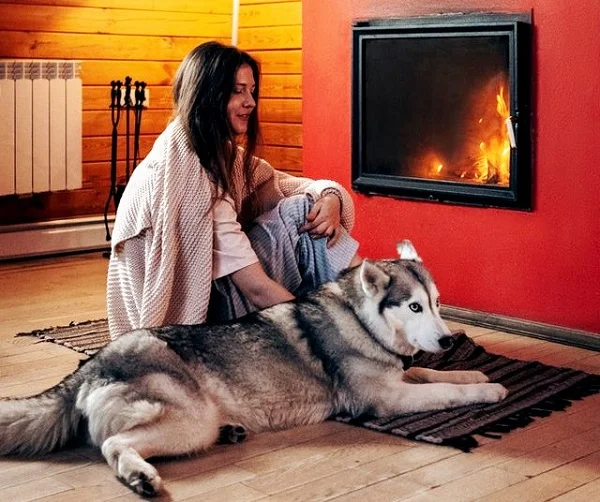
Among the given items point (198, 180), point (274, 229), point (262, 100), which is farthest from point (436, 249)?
point (262, 100)

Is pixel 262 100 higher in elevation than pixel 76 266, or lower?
higher

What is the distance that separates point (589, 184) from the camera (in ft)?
11.5

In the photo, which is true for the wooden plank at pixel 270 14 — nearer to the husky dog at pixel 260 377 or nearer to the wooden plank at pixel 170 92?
the wooden plank at pixel 170 92

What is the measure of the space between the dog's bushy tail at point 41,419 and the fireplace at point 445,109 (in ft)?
5.89

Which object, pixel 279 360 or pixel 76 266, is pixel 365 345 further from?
pixel 76 266

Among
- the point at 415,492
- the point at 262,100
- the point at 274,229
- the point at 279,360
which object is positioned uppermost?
the point at 262,100

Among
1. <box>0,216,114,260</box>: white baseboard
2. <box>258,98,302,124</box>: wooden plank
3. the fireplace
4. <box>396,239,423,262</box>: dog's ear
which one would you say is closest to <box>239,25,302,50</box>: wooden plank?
<box>258,98,302,124</box>: wooden plank

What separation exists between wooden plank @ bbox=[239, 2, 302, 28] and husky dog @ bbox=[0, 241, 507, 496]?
2780mm

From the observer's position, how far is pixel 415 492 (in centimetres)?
229

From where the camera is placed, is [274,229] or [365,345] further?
[274,229]

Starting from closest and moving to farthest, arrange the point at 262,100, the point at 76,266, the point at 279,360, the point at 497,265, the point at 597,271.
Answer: the point at 279,360 < the point at 597,271 < the point at 497,265 < the point at 76,266 < the point at 262,100

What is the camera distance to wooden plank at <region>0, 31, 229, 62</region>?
496 centimetres

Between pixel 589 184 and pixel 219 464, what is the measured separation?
1657 millimetres

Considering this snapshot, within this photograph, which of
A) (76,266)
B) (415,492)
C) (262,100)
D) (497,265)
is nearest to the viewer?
(415,492)
